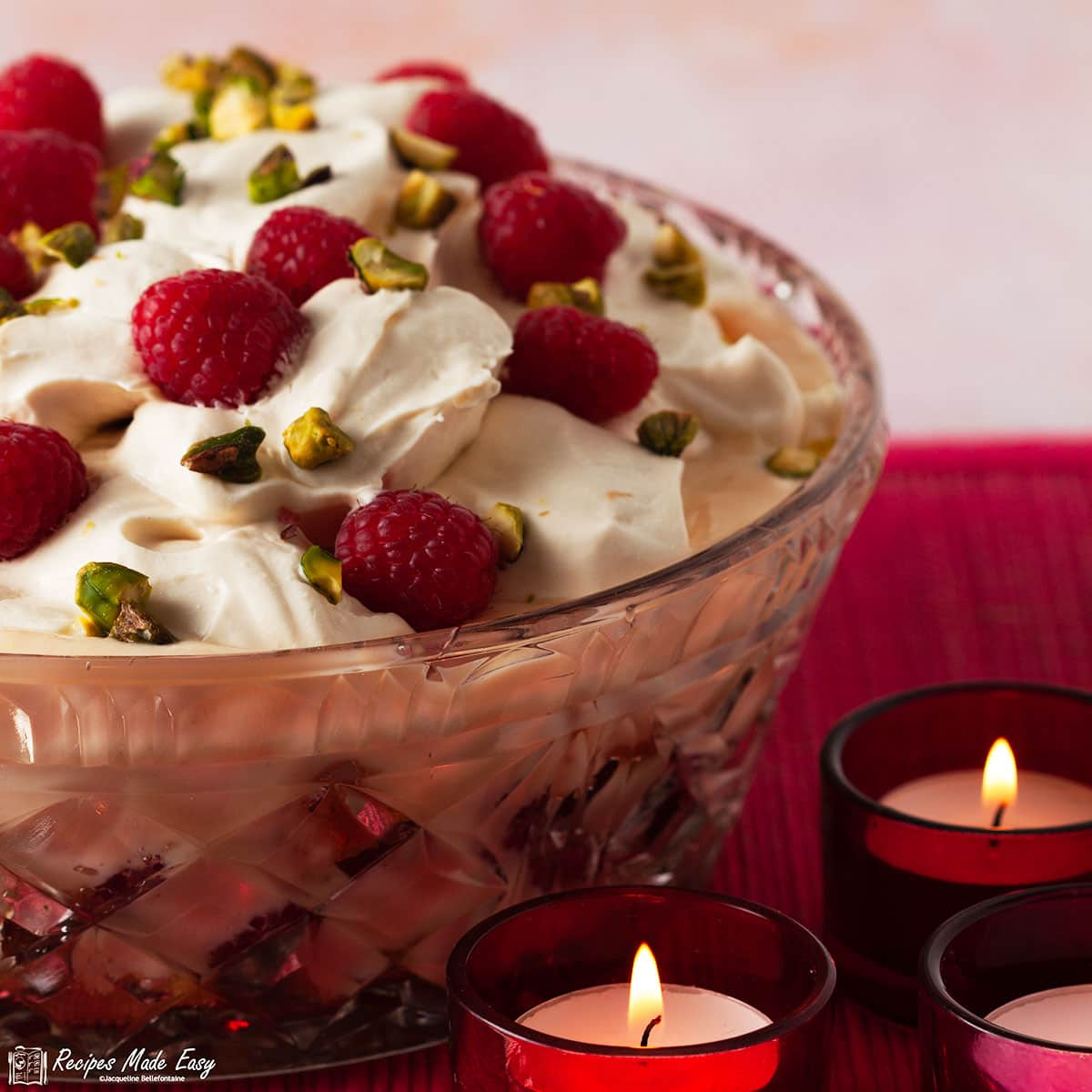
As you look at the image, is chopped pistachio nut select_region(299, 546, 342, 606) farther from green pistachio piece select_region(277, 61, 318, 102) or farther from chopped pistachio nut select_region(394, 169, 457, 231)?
green pistachio piece select_region(277, 61, 318, 102)

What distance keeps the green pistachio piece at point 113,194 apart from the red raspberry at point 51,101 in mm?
90

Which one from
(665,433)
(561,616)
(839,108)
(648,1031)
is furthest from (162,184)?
(839,108)

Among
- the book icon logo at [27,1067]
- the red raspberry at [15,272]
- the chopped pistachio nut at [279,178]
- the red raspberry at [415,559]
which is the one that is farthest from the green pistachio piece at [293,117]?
the book icon logo at [27,1067]

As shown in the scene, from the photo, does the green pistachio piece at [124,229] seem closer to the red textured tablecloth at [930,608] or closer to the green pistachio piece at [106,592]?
the green pistachio piece at [106,592]

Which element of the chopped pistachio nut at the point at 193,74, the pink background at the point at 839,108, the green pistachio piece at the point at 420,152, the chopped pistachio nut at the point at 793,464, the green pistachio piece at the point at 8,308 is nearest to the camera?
the green pistachio piece at the point at 8,308

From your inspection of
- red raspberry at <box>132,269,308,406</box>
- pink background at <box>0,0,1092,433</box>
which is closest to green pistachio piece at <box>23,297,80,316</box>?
red raspberry at <box>132,269,308,406</box>

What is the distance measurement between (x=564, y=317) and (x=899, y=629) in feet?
2.29

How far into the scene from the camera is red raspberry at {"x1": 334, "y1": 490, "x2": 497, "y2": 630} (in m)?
1.17

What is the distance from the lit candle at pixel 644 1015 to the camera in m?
1.13

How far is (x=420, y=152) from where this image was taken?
63.3 inches

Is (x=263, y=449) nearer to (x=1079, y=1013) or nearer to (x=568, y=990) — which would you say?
(x=568, y=990)

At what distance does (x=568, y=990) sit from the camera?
1192 mm

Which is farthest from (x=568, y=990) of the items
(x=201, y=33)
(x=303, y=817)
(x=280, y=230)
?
(x=201, y=33)

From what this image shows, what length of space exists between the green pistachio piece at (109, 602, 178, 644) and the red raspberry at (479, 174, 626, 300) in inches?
20.8
